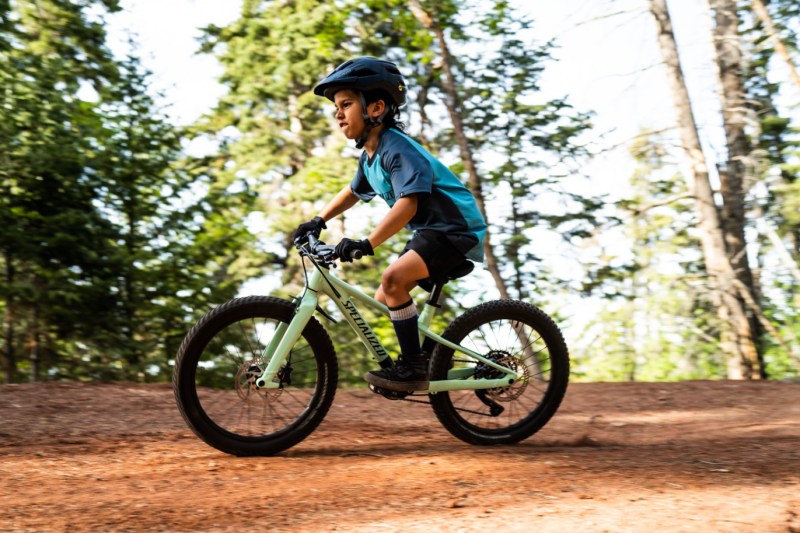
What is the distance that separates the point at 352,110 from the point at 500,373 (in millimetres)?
1879

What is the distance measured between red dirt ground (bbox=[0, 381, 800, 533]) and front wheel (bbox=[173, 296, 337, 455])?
0.51ft

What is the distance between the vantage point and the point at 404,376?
4113mm

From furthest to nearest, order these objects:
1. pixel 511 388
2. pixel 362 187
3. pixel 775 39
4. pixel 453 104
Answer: pixel 453 104 → pixel 775 39 → pixel 511 388 → pixel 362 187

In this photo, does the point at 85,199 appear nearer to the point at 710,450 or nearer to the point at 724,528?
the point at 710,450

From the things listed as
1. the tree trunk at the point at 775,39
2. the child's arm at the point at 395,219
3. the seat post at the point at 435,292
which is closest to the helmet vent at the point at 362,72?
the child's arm at the point at 395,219

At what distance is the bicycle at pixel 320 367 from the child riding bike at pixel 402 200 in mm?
131

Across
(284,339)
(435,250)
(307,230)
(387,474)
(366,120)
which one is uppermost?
(366,120)

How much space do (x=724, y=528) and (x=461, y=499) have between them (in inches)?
41.8

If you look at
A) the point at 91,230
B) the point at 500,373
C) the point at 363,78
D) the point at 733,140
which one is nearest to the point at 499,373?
the point at 500,373

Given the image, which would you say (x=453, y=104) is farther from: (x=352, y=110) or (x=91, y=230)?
(x=352, y=110)

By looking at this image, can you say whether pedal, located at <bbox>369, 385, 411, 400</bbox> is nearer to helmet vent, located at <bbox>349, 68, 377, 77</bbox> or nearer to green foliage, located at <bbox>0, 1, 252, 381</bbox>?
helmet vent, located at <bbox>349, 68, 377, 77</bbox>

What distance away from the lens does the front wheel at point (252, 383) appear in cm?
385

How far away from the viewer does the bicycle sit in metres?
3.92

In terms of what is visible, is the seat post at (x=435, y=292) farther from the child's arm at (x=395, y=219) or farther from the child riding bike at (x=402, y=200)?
the child's arm at (x=395, y=219)
